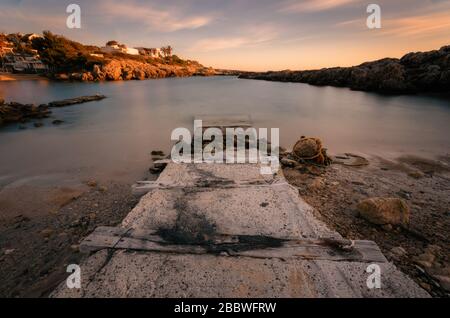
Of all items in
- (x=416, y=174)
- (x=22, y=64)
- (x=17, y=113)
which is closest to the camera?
(x=416, y=174)

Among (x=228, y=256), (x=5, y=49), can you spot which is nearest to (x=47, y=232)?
(x=228, y=256)

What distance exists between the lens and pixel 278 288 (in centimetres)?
200

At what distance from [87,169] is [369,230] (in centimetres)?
673

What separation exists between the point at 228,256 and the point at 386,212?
2701 mm

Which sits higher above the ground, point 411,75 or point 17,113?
point 411,75

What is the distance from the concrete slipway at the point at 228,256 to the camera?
1.99m

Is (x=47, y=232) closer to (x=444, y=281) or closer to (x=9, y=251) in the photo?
(x=9, y=251)

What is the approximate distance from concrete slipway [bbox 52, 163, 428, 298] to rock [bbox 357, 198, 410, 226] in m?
1.15

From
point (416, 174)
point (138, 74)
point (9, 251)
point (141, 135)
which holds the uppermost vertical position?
point (138, 74)

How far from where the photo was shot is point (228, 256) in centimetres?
234

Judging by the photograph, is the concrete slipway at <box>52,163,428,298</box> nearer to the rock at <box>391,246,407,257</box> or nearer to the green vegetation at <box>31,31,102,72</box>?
the rock at <box>391,246,407,257</box>

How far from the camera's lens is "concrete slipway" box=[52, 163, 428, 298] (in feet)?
6.54

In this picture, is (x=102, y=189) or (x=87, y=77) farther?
(x=87, y=77)

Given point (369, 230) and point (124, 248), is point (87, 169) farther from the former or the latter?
point (369, 230)
